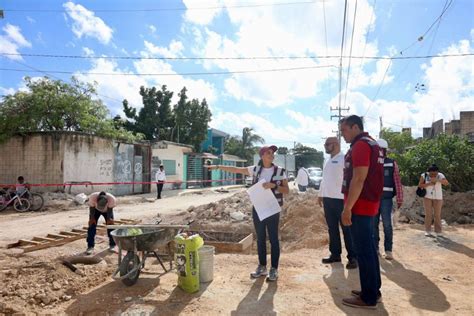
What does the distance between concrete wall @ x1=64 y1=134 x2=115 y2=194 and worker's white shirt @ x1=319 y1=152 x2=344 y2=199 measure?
13.8 metres

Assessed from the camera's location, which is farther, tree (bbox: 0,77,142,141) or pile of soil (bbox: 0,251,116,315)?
tree (bbox: 0,77,142,141)

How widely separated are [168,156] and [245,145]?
22245 mm

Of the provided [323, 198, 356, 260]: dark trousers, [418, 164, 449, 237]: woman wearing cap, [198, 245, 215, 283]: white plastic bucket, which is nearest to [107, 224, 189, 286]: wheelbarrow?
[198, 245, 215, 283]: white plastic bucket

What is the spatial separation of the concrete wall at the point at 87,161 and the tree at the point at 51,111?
2.32ft

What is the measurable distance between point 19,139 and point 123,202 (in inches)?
212

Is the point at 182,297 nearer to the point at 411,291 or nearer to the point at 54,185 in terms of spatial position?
the point at 411,291

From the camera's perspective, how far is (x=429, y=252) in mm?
6367

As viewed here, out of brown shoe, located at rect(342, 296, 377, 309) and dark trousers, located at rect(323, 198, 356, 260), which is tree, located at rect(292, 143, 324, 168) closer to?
dark trousers, located at rect(323, 198, 356, 260)

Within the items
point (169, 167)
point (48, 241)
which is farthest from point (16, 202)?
point (169, 167)

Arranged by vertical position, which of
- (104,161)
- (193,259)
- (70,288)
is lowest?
(70,288)

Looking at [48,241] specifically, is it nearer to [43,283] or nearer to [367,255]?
[43,283]

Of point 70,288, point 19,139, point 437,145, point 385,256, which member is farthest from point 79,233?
point 437,145

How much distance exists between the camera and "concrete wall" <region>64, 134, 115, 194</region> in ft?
52.9

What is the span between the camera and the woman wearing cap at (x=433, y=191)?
762cm
